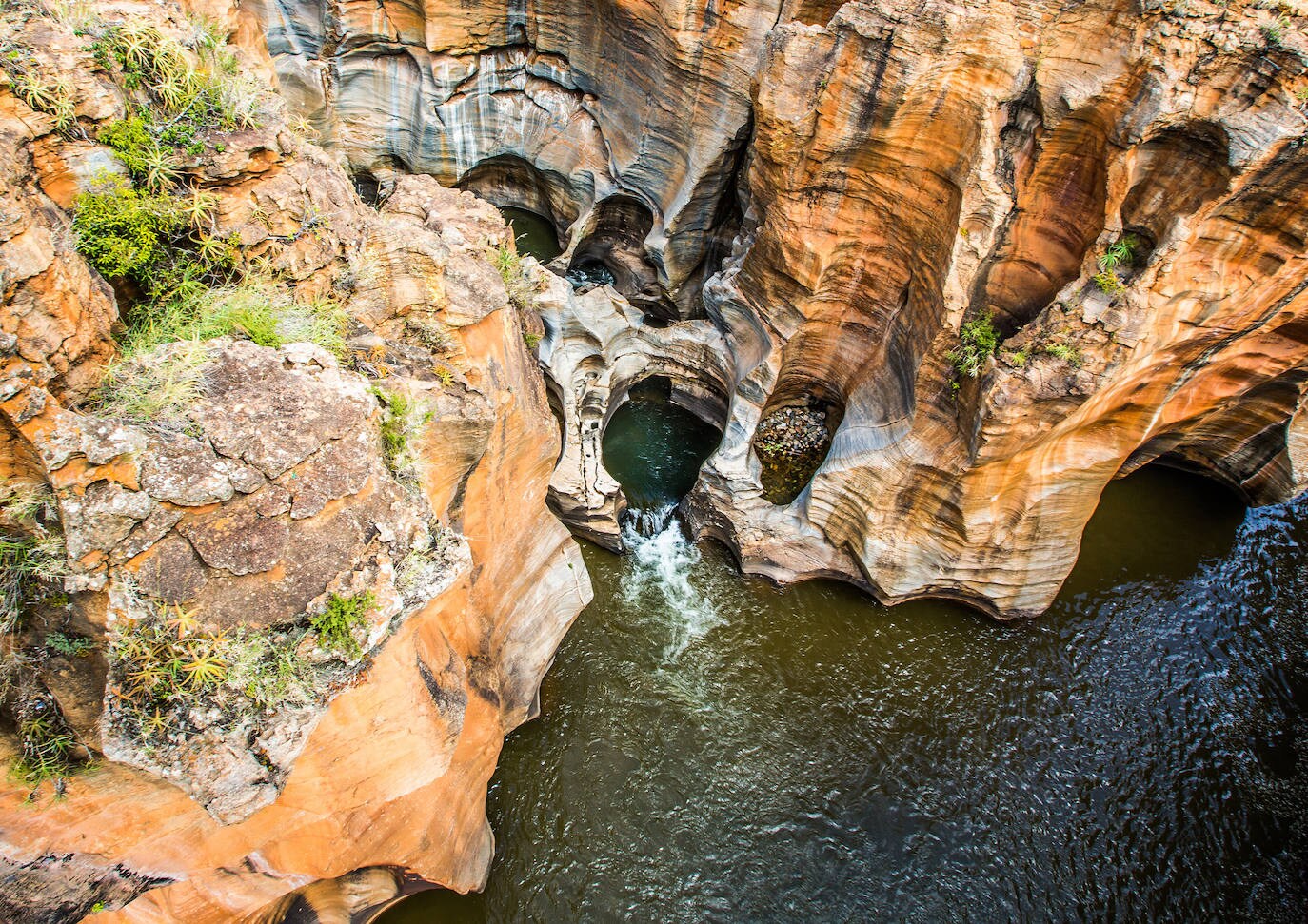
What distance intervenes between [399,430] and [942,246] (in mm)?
6557

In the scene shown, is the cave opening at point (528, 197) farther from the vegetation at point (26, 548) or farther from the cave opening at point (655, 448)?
the vegetation at point (26, 548)

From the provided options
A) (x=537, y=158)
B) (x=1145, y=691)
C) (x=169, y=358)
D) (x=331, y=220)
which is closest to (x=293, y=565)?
(x=169, y=358)

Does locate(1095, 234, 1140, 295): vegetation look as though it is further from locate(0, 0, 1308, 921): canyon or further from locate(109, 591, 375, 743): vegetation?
locate(109, 591, 375, 743): vegetation

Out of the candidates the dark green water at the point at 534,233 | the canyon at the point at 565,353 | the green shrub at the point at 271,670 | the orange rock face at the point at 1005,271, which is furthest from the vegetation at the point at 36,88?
the dark green water at the point at 534,233

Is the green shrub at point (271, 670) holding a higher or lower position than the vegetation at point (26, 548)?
lower

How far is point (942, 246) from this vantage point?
830 cm

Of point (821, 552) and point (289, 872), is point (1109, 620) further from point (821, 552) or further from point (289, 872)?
point (289, 872)

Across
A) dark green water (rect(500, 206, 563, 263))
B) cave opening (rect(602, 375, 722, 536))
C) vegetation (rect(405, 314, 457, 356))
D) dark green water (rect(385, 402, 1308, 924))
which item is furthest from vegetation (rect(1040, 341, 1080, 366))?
dark green water (rect(500, 206, 563, 263))

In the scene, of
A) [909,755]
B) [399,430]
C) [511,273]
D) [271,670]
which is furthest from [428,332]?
[909,755]

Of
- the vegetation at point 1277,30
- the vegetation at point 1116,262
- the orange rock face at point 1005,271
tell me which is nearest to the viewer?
the vegetation at point 1277,30

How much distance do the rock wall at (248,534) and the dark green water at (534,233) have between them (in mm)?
9106

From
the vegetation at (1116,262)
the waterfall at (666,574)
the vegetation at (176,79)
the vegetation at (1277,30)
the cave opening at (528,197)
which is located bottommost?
the waterfall at (666,574)

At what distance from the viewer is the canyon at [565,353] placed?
4230 mm

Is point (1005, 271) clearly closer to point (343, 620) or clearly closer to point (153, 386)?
point (343, 620)
